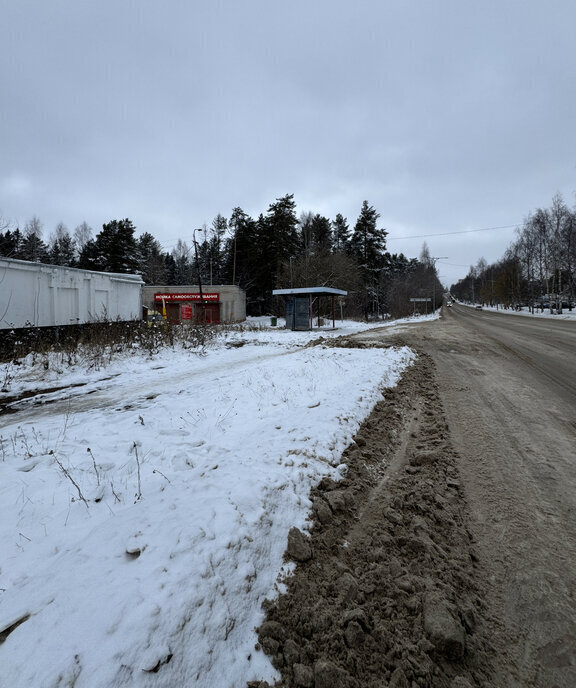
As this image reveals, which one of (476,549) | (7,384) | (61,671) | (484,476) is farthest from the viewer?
(7,384)

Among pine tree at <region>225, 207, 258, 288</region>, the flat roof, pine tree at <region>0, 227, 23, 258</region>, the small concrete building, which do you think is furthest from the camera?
pine tree at <region>225, 207, 258, 288</region>

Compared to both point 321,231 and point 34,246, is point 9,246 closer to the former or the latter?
point 34,246

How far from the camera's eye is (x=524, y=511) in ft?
9.08

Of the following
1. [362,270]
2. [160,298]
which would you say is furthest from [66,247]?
[362,270]

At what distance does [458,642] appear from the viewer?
1.68 m

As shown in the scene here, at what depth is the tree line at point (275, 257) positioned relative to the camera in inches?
1524

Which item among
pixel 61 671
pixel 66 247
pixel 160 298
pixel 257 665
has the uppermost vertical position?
pixel 66 247


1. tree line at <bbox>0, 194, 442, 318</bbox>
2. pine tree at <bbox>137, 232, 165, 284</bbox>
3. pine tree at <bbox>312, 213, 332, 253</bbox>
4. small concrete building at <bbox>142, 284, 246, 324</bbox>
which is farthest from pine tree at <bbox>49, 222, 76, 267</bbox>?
pine tree at <bbox>312, 213, 332, 253</bbox>

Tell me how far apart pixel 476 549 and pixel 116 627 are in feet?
7.78

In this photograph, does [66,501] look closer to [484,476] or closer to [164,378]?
[484,476]

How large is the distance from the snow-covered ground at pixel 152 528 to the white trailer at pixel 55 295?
7603 mm

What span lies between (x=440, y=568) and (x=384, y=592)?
0.45 m

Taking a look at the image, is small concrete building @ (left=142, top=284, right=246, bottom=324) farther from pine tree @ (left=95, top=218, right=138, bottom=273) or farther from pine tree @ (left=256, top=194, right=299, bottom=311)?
pine tree @ (left=95, top=218, right=138, bottom=273)

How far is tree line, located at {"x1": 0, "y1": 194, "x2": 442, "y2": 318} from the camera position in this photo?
1524 inches
